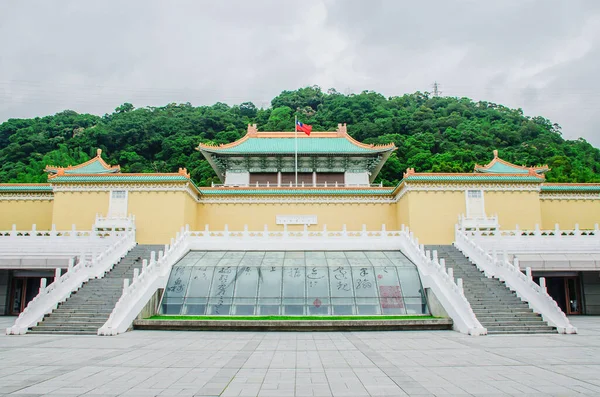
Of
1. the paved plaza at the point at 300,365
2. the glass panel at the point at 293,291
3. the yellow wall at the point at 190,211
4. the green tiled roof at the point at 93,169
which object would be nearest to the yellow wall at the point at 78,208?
the green tiled roof at the point at 93,169

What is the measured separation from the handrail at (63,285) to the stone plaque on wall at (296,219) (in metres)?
10.0

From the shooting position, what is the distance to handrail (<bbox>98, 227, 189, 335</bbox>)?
1395 centimetres

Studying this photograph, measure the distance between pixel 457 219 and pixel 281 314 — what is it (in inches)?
544

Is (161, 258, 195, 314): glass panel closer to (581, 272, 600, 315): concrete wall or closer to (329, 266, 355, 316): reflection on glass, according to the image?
(329, 266, 355, 316): reflection on glass

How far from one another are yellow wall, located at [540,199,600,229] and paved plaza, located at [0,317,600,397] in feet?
55.2

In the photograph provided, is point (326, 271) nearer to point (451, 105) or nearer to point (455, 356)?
point (455, 356)

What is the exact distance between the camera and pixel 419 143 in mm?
66625

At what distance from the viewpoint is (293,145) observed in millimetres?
34438

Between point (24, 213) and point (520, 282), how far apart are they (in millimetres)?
→ 29424

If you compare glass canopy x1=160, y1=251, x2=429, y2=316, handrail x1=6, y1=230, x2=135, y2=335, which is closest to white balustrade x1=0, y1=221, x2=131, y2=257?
handrail x1=6, y1=230, x2=135, y2=335

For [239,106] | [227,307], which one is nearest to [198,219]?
[227,307]

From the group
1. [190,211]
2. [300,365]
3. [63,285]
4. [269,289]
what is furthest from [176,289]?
[300,365]

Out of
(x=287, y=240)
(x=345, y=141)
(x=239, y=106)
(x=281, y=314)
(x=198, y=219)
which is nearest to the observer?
(x=281, y=314)

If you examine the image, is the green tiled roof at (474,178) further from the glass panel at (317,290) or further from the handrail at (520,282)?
the glass panel at (317,290)
